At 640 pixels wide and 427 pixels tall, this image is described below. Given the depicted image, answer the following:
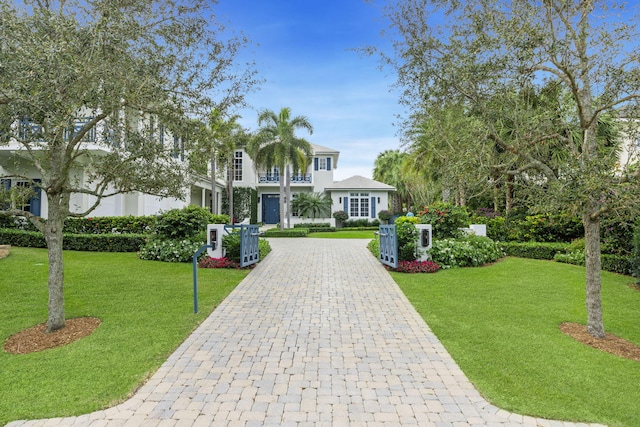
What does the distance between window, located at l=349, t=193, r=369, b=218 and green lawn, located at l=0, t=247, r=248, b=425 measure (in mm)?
22690

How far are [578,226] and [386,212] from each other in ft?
63.3

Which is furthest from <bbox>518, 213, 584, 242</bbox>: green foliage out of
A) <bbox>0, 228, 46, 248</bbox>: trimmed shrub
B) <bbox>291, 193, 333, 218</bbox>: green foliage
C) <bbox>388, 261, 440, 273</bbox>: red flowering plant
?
<bbox>291, 193, 333, 218</bbox>: green foliage

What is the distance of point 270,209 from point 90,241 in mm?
20551

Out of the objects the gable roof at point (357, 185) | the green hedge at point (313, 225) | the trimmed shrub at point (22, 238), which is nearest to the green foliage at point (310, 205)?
the green hedge at point (313, 225)

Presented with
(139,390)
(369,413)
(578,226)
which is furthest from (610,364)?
(578,226)

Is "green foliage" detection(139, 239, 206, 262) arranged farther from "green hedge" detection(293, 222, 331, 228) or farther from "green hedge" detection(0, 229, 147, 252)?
"green hedge" detection(293, 222, 331, 228)

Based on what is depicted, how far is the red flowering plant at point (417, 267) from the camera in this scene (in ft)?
33.9

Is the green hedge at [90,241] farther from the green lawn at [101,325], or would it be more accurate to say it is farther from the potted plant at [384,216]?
the potted plant at [384,216]

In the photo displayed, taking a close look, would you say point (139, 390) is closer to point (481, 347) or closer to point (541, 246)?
point (481, 347)

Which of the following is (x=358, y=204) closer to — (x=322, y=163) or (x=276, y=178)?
(x=322, y=163)

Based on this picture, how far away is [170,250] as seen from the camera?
11.5m

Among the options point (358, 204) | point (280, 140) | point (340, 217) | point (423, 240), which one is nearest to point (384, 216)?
point (358, 204)

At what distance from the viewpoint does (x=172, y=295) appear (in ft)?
24.6

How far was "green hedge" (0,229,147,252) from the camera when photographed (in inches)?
515
